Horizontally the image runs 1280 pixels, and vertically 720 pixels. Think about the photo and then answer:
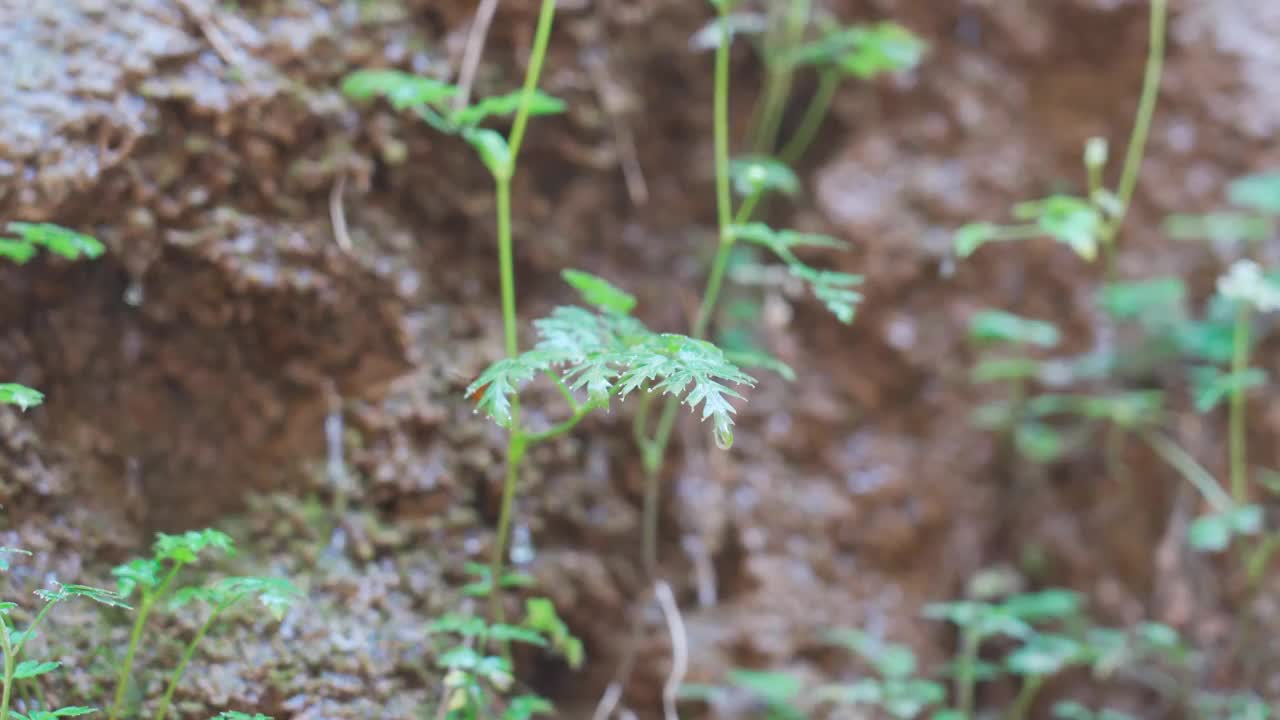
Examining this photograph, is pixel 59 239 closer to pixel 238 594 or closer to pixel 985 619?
pixel 238 594

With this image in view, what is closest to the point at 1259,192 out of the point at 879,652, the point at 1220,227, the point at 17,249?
the point at 1220,227

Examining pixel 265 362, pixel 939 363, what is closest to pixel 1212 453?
pixel 939 363

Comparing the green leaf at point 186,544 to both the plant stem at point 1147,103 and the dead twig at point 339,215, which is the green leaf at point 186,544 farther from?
the plant stem at point 1147,103

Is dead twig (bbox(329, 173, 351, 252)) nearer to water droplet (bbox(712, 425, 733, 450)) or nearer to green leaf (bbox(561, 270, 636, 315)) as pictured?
green leaf (bbox(561, 270, 636, 315))

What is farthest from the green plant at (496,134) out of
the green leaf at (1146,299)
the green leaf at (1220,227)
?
the green leaf at (1220,227)

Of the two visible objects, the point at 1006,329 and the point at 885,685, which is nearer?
the point at 885,685

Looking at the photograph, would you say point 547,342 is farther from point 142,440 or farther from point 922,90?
point 922,90
